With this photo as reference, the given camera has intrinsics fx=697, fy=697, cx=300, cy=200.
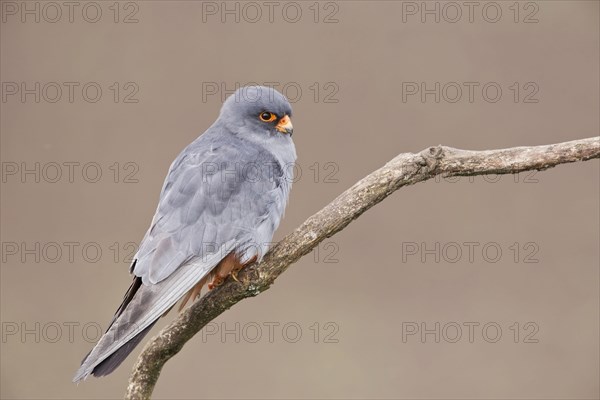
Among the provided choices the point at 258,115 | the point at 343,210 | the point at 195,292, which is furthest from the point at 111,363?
the point at 258,115

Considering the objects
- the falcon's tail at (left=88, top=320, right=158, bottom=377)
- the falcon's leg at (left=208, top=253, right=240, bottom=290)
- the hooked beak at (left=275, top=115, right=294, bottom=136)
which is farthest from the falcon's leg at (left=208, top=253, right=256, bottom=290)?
the hooked beak at (left=275, top=115, right=294, bottom=136)

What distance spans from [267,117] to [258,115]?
0.09 ft

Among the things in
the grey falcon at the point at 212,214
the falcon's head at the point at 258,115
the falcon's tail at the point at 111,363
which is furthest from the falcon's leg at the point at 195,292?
the falcon's head at the point at 258,115

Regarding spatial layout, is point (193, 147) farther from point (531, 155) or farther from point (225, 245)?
point (531, 155)

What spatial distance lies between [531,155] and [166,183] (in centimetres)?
105

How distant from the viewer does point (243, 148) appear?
6.91 feet

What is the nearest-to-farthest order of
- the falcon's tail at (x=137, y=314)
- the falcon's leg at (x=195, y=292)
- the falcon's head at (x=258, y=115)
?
the falcon's tail at (x=137, y=314) → the falcon's leg at (x=195, y=292) → the falcon's head at (x=258, y=115)

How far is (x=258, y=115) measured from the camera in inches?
85.1

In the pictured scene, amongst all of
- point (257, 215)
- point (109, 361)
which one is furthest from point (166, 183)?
point (109, 361)

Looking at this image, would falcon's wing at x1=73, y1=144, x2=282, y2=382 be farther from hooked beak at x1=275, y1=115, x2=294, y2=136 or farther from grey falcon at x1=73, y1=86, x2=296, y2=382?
hooked beak at x1=275, y1=115, x2=294, y2=136

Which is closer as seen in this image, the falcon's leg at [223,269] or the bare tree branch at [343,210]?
the bare tree branch at [343,210]

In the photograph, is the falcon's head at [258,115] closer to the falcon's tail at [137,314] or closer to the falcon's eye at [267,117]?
the falcon's eye at [267,117]

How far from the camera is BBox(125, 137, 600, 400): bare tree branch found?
1.72 meters

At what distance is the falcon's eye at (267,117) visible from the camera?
216cm
